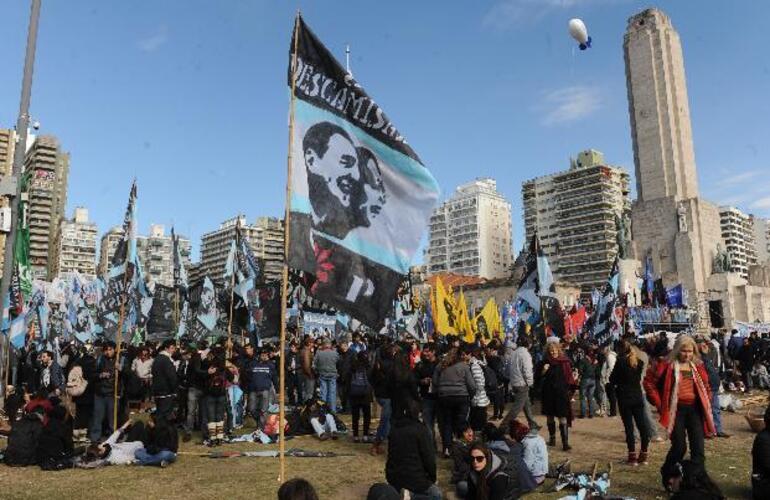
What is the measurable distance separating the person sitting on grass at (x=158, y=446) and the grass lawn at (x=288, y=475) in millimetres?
182

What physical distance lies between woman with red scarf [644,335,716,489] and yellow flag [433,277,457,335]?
16.3 meters

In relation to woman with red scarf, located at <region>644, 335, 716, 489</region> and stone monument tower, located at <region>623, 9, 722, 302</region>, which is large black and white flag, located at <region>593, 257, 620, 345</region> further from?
stone monument tower, located at <region>623, 9, 722, 302</region>

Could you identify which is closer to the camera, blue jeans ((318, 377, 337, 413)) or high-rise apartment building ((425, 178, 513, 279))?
blue jeans ((318, 377, 337, 413))

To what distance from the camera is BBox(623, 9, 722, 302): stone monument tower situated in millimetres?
63344

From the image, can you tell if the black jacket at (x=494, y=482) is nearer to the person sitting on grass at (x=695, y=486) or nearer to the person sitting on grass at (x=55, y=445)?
the person sitting on grass at (x=695, y=486)


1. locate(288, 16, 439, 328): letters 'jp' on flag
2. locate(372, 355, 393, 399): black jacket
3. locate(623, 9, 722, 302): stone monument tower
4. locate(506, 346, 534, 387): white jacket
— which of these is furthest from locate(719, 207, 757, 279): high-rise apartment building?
locate(288, 16, 439, 328): letters 'jp' on flag

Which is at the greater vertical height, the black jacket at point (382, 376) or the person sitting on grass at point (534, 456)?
the black jacket at point (382, 376)

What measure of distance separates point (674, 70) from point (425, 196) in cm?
7187

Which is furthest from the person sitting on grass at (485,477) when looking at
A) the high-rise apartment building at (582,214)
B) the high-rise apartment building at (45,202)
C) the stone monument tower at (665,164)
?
the high-rise apartment building at (45,202)

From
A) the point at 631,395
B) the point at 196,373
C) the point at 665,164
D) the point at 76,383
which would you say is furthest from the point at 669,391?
the point at 665,164

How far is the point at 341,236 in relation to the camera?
21.0 feet

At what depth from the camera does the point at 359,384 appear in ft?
41.7

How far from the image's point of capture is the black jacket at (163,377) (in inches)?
508

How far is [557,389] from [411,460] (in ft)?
17.1
